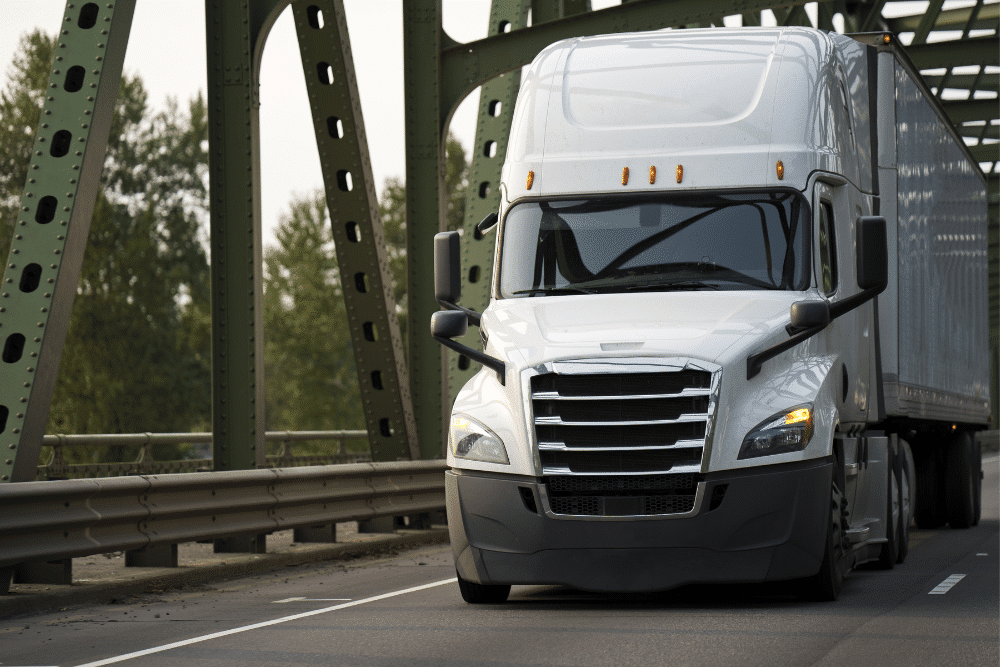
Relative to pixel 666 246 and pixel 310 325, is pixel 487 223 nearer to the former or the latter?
pixel 666 246

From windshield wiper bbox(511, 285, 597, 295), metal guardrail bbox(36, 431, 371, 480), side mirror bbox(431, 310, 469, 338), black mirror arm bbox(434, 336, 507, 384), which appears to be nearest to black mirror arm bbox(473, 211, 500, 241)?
windshield wiper bbox(511, 285, 597, 295)

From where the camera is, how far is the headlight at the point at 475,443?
9.63 metres

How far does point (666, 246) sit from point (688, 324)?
849mm

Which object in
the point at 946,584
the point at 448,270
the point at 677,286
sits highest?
the point at 448,270

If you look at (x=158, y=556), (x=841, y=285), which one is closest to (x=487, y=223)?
(x=841, y=285)

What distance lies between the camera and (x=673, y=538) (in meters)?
9.31

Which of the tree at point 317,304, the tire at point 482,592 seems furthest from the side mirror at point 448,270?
the tree at point 317,304

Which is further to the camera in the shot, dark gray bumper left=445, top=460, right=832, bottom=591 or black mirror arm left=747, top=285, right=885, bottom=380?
black mirror arm left=747, top=285, right=885, bottom=380

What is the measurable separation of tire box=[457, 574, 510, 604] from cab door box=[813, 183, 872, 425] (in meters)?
2.59

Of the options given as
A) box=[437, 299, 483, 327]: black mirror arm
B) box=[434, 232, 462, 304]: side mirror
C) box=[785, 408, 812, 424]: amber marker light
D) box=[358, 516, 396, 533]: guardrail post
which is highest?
box=[434, 232, 462, 304]: side mirror

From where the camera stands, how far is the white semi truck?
939cm

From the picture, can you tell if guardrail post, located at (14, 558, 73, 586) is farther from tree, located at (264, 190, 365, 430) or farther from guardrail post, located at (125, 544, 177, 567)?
tree, located at (264, 190, 365, 430)

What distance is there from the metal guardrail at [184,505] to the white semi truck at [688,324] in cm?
258

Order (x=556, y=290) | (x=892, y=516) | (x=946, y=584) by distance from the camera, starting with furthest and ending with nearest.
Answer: (x=892, y=516), (x=946, y=584), (x=556, y=290)
